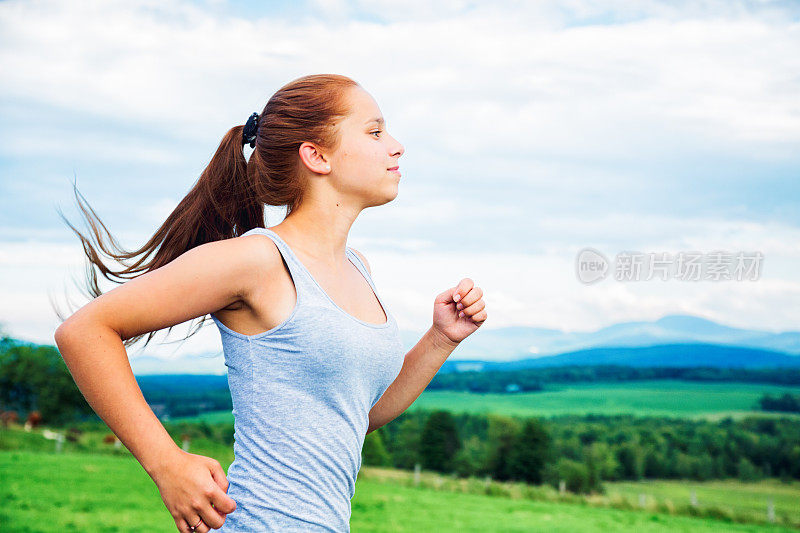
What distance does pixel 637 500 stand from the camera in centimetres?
2470

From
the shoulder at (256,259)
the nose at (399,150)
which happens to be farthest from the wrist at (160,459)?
the nose at (399,150)

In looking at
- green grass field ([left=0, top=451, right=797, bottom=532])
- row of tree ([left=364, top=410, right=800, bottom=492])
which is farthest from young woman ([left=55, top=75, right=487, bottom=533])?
row of tree ([left=364, top=410, right=800, bottom=492])

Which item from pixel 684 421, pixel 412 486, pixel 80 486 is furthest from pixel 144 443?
pixel 684 421

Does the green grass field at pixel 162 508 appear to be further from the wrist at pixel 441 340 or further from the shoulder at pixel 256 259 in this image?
the shoulder at pixel 256 259

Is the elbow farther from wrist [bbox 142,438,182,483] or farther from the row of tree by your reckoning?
the row of tree

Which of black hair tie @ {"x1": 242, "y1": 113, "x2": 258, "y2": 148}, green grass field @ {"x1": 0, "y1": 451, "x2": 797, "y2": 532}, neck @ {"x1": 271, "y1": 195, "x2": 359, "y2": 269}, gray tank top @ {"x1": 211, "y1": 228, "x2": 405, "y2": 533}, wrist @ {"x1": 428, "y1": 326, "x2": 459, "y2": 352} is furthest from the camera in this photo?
green grass field @ {"x1": 0, "y1": 451, "x2": 797, "y2": 532}

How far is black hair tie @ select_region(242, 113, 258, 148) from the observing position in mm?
1927

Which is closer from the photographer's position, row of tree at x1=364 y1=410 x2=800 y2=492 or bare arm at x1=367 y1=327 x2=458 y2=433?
bare arm at x1=367 y1=327 x2=458 y2=433

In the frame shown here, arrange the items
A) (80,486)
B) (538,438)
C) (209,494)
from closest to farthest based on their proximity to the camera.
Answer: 1. (209,494)
2. (80,486)
3. (538,438)

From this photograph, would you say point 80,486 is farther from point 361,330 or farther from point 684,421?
point 684,421

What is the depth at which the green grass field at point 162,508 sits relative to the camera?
15.0 meters

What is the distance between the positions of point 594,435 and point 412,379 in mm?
32777

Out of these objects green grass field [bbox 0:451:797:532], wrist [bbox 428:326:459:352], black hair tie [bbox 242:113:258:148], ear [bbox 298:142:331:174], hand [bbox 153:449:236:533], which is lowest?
green grass field [bbox 0:451:797:532]

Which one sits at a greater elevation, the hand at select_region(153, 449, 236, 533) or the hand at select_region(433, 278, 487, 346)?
the hand at select_region(433, 278, 487, 346)
